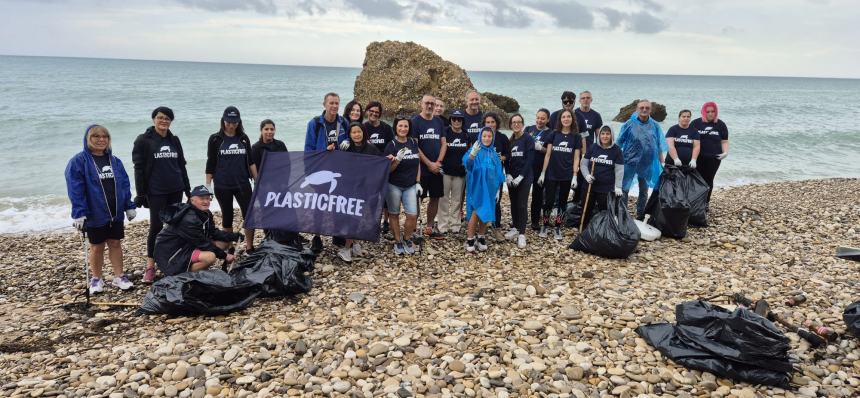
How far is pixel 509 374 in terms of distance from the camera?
146 inches

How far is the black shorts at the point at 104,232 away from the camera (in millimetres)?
5332

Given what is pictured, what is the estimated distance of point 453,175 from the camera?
278 inches

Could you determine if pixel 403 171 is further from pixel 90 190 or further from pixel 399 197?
pixel 90 190

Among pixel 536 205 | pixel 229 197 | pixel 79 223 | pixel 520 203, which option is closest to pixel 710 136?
pixel 536 205

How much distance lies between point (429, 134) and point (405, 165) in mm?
689

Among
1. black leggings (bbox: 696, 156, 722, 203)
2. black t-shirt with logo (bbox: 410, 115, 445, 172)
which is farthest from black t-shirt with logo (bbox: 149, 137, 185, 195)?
black leggings (bbox: 696, 156, 722, 203)

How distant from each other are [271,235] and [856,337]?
576cm

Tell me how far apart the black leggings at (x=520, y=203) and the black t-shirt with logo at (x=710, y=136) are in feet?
10.4

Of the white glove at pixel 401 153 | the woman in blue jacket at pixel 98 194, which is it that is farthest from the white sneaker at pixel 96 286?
the white glove at pixel 401 153

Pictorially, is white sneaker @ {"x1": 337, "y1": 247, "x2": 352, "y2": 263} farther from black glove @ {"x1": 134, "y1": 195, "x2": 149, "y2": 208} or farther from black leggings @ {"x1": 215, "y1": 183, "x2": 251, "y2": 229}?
black glove @ {"x1": 134, "y1": 195, "x2": 149, "y2": 208}

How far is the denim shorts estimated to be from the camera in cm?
637

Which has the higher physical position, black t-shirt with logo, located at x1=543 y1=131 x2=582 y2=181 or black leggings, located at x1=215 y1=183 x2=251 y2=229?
black t-shirt with logo, located at x1=543 y1=131 x2=582 y2=181

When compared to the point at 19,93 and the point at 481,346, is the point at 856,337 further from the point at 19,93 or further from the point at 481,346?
the point at 19,93

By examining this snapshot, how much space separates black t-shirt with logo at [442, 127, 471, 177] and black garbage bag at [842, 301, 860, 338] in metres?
4.30
